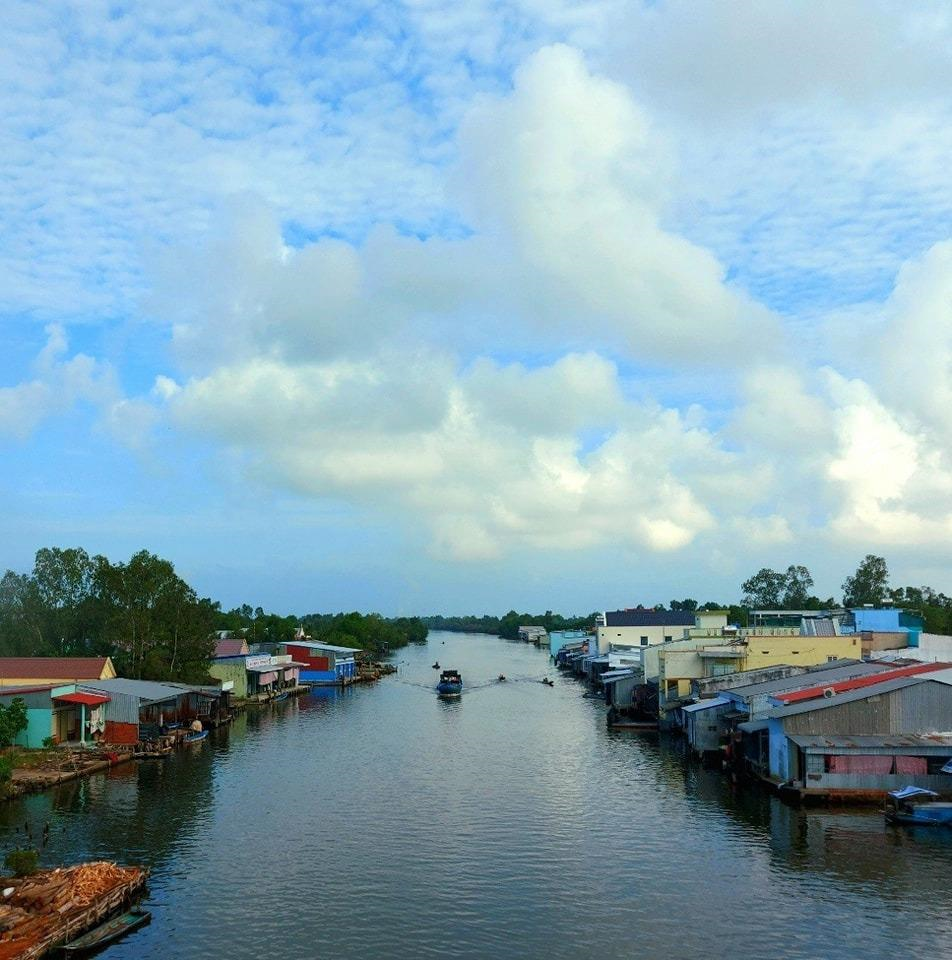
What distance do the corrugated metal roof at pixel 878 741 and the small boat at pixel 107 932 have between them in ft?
80.4

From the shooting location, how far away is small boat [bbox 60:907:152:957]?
21469 millimetres

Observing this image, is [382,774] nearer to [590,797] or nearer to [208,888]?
[590,797]

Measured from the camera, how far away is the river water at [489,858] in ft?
75.3

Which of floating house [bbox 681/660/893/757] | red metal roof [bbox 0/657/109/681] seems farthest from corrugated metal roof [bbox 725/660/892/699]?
red metal roof [bbox 0/657/109/681]

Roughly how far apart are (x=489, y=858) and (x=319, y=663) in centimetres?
7122

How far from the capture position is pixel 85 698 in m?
46.5

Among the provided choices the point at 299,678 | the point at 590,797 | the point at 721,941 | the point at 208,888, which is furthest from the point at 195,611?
the point at 721,941

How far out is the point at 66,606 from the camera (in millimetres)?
77000

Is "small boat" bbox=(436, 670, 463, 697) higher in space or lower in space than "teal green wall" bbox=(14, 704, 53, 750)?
lower

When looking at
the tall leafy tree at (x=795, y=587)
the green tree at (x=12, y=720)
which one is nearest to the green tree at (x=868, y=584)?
the tall leafy tree at (x=795, y=587)

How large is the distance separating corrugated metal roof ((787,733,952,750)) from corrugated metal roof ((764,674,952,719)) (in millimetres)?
1148

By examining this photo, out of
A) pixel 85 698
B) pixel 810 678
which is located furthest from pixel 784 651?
pixel 85 698

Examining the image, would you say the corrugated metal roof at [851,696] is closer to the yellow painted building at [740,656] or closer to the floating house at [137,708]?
the yellow painted building at [740,656]

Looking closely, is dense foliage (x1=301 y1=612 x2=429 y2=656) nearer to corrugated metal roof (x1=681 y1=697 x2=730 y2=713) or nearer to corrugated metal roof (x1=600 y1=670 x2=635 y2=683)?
corrugated metal roof (x1=600 y1=670 x2=635 y2=683)
